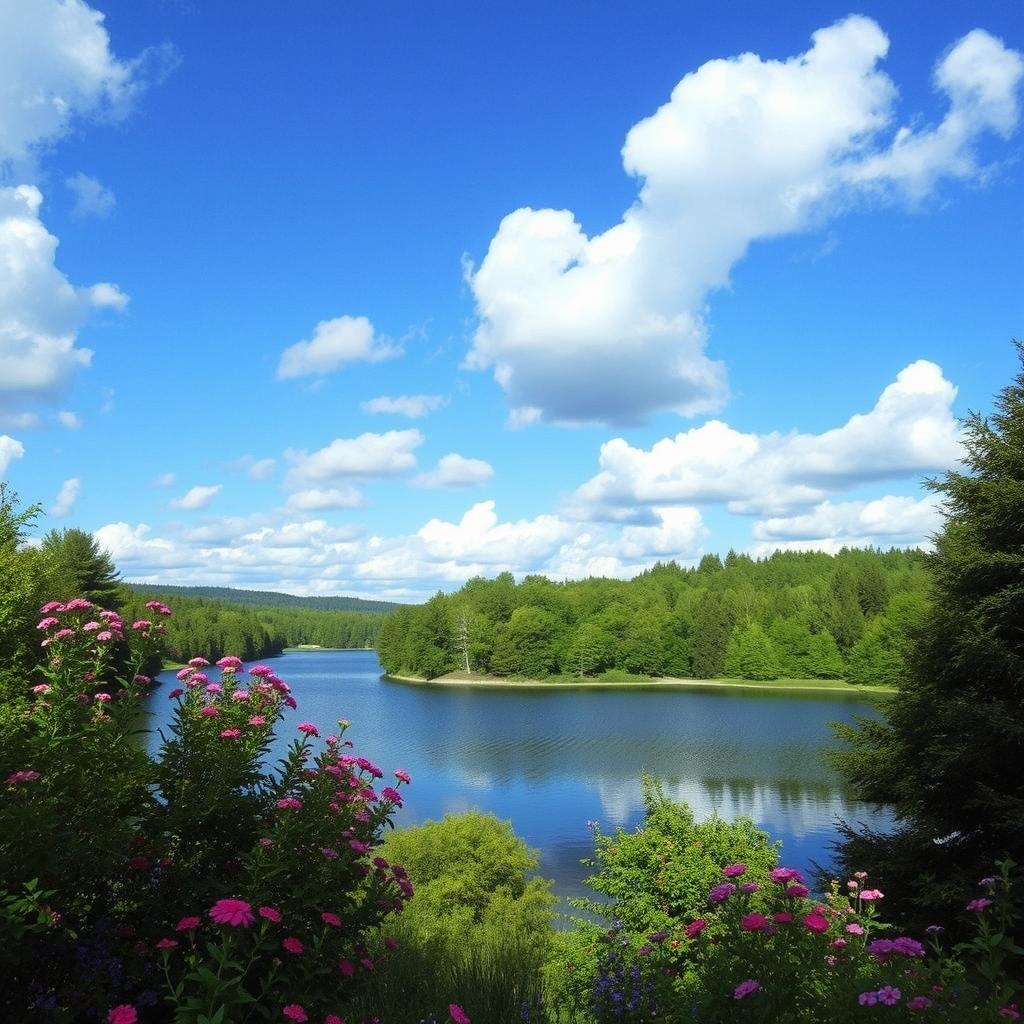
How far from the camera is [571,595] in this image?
108 metres

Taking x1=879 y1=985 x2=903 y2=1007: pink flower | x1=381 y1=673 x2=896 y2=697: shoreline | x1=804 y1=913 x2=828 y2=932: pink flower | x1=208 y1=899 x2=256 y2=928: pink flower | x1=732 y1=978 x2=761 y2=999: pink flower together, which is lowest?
x1=381 y1=673 x2=896 y2=697: shoreline

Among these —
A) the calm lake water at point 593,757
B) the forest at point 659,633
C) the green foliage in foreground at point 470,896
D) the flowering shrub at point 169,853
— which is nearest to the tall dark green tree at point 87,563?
the calm lake water at point 593,757

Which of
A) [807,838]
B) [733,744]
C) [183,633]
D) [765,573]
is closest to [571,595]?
[765,573]

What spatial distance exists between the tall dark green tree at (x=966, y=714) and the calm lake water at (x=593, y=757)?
144 inches

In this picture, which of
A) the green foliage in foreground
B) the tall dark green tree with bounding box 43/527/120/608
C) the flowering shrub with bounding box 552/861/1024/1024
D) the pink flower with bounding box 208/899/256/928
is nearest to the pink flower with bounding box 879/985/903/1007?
the flowering shrub with bounding box 552/861/1024/1024

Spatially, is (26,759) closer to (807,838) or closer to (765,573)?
(807,838)

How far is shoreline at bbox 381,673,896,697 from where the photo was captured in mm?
76056

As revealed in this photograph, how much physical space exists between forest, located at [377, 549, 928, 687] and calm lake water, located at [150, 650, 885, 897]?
15640 millimetres

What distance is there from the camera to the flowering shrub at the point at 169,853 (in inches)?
129

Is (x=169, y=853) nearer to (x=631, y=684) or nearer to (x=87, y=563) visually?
(x=87, y=563)

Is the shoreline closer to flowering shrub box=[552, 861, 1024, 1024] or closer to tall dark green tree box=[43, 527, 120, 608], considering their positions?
tall dark green tree box=[43, 527, 120, 608]

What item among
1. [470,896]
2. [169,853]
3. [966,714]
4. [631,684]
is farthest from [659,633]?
[169,853]

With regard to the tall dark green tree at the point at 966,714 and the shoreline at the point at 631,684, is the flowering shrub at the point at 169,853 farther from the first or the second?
the shoreline at the point at 631,684

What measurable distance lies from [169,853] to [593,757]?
3515 cm
